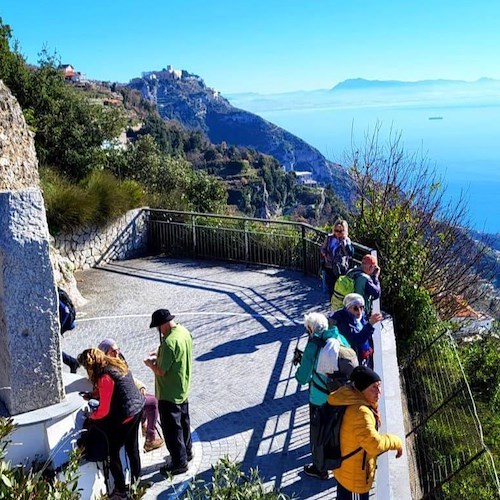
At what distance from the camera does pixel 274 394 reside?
7684 mm

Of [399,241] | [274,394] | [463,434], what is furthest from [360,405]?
[399,241]

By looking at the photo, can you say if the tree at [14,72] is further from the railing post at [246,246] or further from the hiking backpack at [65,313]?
the hiking backpack at [65,313]

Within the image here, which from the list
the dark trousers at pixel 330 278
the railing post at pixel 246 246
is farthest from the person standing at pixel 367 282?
the railing post at pixel 246 246

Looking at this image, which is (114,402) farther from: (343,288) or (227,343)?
(227,343)

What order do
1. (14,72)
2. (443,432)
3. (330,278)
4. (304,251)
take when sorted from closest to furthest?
(443,432), (330,278), (304,251), (14,72)

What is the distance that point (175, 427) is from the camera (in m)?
5.70

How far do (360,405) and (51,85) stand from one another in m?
17.7

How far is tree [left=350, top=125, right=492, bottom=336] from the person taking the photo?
35.3 ft

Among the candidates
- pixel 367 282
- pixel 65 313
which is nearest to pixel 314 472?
pixel 367 282

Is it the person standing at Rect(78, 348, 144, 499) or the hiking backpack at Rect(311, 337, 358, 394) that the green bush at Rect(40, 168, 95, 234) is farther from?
the hiking backpack at Rect(311, 337, 358, 394)

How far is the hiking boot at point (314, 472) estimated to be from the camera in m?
5.76

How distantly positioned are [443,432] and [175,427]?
4080mm

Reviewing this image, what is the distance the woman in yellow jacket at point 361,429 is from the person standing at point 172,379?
1678 mm

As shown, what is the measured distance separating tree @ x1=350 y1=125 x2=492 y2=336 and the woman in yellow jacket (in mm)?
6356
